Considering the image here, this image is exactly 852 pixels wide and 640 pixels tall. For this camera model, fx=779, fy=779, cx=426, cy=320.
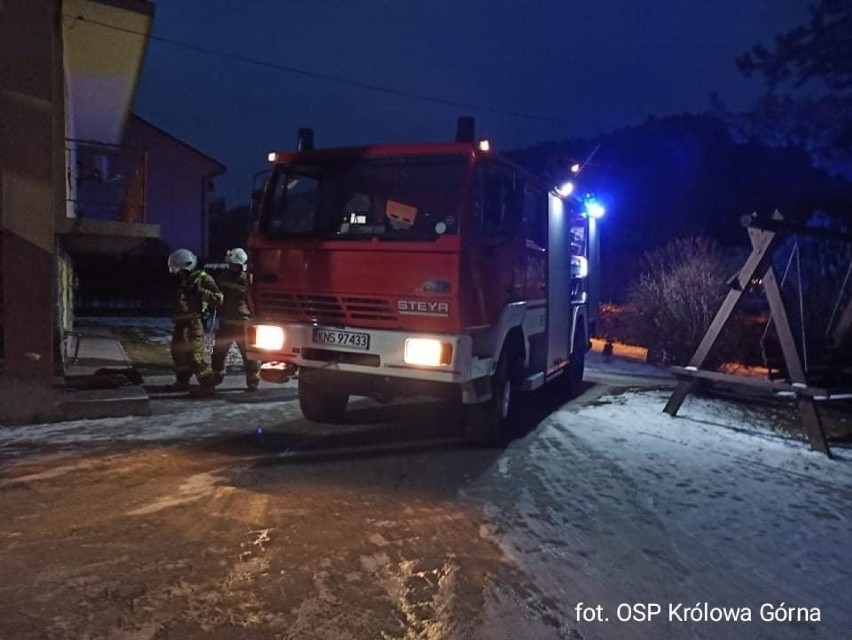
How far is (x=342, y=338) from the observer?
6898mm

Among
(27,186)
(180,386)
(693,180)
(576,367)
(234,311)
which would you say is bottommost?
(180,386)

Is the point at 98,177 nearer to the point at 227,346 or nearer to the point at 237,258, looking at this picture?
the point at 237,258

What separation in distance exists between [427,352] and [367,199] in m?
1.53

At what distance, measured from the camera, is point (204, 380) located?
956cm

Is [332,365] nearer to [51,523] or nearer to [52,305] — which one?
[51,523]

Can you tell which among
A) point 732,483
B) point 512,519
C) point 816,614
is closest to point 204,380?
Result: point 512,519

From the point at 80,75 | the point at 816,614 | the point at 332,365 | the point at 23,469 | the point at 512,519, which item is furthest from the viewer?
the point at 80,75

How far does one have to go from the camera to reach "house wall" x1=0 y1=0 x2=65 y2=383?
797cm

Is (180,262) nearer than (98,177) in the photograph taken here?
Yes

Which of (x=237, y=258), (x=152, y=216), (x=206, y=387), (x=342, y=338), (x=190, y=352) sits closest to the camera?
→ (x=342, y=338)

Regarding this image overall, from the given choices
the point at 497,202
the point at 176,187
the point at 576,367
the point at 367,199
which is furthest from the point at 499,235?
the point at 176,187

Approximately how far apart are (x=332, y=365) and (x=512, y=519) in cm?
247

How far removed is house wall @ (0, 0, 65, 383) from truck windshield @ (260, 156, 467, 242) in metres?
2.58

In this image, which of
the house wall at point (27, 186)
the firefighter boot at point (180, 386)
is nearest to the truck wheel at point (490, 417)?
the firefighter boot at point (180, 386)
